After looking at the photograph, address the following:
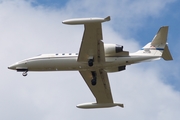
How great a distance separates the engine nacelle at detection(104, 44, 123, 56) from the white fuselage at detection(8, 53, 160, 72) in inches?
21.9

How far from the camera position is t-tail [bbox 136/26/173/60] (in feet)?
192

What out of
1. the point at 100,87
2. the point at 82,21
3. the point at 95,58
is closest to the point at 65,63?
the point at 95,58

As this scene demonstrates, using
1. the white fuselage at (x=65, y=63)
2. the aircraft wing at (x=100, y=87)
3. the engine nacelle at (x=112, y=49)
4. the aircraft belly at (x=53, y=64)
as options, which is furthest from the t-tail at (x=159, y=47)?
the aircraft belly at (x=53, y=64)

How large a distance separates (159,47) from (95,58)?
22.7ft

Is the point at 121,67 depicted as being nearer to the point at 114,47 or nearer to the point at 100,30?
the point at 114,47

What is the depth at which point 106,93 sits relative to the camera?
65.1 metres

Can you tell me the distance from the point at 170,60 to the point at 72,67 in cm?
1045

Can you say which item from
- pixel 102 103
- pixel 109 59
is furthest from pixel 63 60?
pixel 102 103

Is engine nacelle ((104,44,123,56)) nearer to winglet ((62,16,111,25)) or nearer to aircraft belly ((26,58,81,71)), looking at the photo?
aircraft belly ((26,58,81,71))

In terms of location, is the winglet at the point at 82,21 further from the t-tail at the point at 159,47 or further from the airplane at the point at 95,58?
the t-tail at the point at 159,47

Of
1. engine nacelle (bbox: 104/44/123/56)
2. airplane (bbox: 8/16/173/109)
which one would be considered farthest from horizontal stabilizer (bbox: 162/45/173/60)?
engine nacelle (bbox: 104/44/123/56)

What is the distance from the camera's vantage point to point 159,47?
58.8 meters

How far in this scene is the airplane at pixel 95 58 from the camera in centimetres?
5621

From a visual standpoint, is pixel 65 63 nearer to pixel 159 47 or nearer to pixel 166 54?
pixel 159 47
